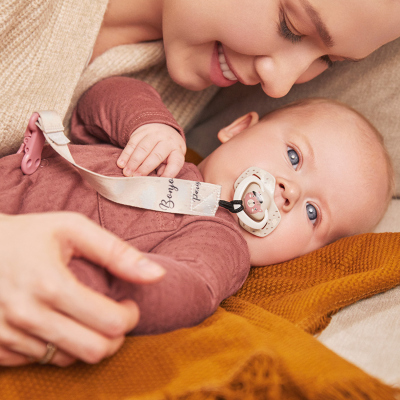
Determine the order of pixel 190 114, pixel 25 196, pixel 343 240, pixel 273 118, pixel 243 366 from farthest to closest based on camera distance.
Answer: pixel 190 114
pixel 273 118
pixel 343 240
pixel 25 196
pixel 243 366

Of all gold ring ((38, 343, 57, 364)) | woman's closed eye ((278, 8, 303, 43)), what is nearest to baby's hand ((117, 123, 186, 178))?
woman's closed eye ((278, 8, 303, 43))

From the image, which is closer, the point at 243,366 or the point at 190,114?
the point at 243,366

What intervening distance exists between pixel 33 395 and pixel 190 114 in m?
1.25

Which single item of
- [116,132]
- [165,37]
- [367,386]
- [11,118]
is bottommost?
[367,386]

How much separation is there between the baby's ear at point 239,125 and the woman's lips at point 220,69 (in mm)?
173

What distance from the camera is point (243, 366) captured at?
59 centimetres

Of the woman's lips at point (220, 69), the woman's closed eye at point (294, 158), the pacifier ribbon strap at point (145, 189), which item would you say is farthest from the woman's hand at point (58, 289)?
the woman's lips at point (220, 69)

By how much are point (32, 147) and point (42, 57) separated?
0.30 m

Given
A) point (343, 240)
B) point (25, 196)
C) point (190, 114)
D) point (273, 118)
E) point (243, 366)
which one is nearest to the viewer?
point (243, 366)

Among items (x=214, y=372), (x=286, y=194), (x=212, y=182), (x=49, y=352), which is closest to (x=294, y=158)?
(x=286, y=194)

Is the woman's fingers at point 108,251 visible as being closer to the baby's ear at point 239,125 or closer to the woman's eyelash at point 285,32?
the woman's eyelash at point 285,32

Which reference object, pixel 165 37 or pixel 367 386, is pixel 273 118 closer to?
pixel 165 37

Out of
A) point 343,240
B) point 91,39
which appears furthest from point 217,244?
point 91,39

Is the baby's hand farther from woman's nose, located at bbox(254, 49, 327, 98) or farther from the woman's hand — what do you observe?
the woman's hand
